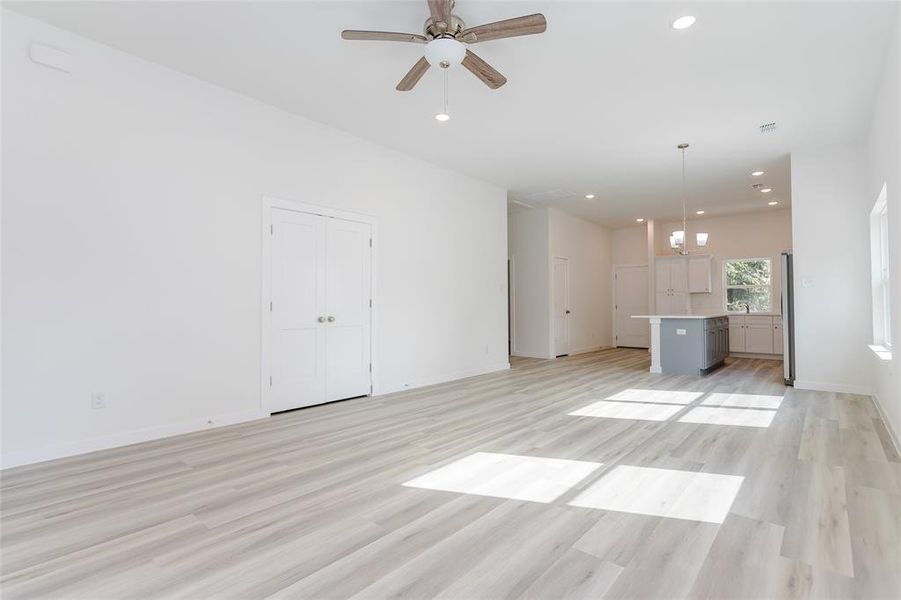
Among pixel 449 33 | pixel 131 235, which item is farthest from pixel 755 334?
pixel 131 235

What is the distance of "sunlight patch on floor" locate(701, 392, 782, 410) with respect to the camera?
4.97 meters

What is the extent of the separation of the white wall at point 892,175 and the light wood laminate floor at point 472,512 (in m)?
0.41

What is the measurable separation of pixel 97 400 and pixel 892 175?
634 centimetres

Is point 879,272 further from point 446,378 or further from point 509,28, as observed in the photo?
point 446,378

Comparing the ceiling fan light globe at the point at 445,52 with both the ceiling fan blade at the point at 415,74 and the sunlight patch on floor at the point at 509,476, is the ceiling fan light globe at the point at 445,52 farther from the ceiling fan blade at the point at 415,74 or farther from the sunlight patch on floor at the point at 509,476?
the sunlight patch on floor at the point at 509,476

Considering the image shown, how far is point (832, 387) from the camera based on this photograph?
574 centimetres

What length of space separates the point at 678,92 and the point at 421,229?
3.45 metres

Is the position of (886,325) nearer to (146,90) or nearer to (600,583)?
(600,583)

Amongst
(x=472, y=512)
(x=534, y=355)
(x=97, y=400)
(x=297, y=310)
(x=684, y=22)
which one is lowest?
(x=472, y=512)

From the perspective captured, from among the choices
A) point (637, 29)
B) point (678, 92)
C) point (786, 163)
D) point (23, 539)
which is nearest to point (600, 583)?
point (23, 539)

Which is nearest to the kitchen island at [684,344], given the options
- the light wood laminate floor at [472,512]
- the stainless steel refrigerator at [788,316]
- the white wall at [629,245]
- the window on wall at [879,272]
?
the stainless steel refrigerator at [788,316]

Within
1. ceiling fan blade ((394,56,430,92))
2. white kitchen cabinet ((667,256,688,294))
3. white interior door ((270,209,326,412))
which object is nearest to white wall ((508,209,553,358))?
white kitchen cabinet ((667,256,688,294))

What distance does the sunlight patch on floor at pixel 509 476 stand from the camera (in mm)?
2670

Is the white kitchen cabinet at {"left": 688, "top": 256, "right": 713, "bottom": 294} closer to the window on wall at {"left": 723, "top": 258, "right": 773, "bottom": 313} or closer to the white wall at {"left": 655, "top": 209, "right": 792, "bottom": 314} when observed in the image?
the white wall at {"left": 655, "top": 209, "right": 792, "bottom": 314}
